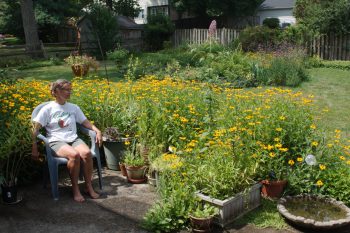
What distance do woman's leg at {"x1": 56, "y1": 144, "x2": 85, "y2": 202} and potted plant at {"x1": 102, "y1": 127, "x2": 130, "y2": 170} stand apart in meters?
0.86

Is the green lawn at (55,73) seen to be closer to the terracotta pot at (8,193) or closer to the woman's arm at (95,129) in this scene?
the woman's arm at (95,129)

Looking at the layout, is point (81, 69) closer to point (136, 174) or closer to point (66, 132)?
point (66, 132)

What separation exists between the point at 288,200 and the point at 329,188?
46cm

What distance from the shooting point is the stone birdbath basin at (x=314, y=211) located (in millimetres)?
3758

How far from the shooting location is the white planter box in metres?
3.86

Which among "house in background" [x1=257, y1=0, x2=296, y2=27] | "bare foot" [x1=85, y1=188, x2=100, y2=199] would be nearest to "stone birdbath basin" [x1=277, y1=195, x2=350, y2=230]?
"bare foot" [x1=85, y1=188, x2=100, y2=199]

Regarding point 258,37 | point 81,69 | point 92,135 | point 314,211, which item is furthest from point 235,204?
point 258,37

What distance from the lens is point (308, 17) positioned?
18891 mm

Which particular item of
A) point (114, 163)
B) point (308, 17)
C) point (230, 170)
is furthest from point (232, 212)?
point (308, 17)

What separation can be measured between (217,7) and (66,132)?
87.0 feet

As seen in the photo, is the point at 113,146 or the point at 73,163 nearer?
the point at 73,163

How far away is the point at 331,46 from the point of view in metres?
18.6

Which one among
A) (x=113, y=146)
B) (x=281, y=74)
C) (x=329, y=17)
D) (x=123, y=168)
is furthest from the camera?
(x=329, y=17)

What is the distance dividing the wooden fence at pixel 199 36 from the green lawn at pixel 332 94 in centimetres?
704
